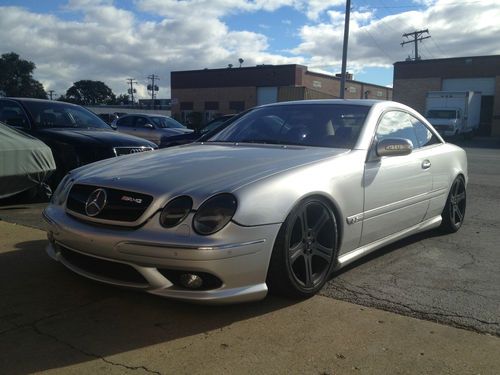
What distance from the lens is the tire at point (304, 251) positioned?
3.30 metres

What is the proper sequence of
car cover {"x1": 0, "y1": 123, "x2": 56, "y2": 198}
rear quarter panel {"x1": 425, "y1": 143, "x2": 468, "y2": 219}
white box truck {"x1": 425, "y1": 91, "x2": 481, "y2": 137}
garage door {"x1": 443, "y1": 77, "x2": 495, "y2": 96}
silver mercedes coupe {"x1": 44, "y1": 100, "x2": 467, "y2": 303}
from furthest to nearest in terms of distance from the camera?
garage door {"x1": 443, "y1": 77, "x2": 495, "y2": 96} → white box truck {"x1": 425, "y1": 91, "x2": 481, "y2": 137} → car cover {"x1": 0, "y1": 123, "x2": 56, "y2": 198} → rear quarter panel {"x1": 425, "y1": 143, "x2": 468, "y2": 219} → silver mercedes coupe {"x1": 44, "y1": 100, "x2": 467, "y2": 303}

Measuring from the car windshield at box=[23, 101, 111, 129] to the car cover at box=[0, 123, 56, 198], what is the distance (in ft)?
4.49

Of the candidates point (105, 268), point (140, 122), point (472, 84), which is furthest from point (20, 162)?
point (472, 84)

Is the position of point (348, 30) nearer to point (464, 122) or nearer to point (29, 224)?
point (464, 122)

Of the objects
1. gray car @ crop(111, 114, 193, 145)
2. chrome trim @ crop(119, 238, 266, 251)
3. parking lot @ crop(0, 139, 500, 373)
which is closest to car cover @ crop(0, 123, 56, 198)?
parking lot @ crop(0, 139, 500, 373)

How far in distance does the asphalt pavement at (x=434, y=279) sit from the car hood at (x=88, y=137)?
172 centimetres

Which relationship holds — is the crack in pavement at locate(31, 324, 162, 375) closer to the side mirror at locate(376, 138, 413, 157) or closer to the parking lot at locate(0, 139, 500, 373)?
the parking lot at locate(0, 139, 500, 373)

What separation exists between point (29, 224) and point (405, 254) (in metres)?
4.14

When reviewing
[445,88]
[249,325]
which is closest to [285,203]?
[249,325]

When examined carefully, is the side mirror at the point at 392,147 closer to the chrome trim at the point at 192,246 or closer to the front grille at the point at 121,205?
the chrome trim at the point at 192,246

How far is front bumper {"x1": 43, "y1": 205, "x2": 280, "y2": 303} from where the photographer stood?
2.96m

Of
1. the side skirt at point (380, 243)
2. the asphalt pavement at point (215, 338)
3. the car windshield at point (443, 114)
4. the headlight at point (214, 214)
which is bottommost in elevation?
the asphalt pavement at point (215, 338)

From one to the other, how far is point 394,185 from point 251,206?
1742mm

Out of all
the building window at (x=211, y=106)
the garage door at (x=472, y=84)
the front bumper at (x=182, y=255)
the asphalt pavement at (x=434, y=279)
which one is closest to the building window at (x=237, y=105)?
the building window at (x=211, y=106)
